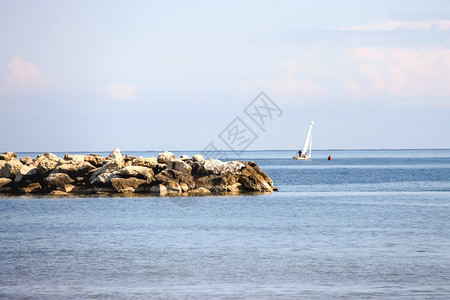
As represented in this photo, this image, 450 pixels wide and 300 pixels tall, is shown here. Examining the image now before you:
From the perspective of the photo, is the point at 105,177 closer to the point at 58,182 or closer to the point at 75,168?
the point at 75,168

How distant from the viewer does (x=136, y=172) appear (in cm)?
5025

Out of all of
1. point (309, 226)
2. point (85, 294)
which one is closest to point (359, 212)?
point (309, 226)

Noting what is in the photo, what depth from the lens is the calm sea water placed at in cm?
→ 1822

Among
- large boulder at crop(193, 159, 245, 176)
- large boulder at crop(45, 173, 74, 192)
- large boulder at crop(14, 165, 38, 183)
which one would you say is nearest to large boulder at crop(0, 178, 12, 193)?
large boulder at crop(14, 165, 38, 183)

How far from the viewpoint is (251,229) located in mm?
31406

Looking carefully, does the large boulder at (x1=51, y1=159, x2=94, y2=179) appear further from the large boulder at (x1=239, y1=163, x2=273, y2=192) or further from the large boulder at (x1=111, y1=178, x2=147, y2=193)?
the large boulder at (x1=239, y1=163, x2=273, y2=192)

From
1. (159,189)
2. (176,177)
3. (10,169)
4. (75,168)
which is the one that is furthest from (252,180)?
(10,169)

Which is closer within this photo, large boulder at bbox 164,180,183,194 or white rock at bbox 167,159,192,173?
large boulder at bbox 164,180,183,194

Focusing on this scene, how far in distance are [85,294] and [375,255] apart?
10583 mm

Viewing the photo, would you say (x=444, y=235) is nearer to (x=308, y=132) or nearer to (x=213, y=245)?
(x=213, y=245)

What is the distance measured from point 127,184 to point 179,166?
426cm

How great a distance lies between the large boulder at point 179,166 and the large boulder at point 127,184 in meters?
2.46

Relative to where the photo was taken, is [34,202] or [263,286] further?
[34,202]

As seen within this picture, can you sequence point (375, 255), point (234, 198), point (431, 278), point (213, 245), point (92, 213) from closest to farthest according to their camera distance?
point (431, 278) < point (375, 255) < point (213, 245) < point (92, 213) < point (234, 198)
